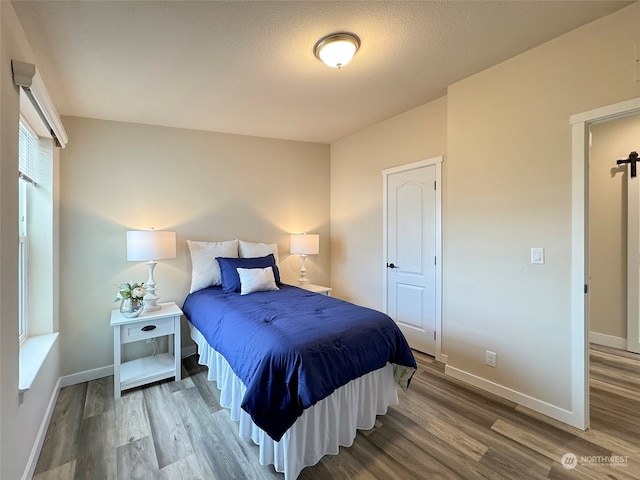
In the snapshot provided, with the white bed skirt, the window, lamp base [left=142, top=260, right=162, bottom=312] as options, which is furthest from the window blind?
the white bed skirt

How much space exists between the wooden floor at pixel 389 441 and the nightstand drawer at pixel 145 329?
46cm

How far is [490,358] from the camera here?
7.88 ft

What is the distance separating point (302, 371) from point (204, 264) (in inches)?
78.3

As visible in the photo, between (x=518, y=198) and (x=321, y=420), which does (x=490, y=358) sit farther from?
(x=321, y=420)

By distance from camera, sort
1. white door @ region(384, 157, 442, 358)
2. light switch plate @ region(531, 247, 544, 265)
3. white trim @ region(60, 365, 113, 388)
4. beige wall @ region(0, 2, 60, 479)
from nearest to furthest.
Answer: beige wall @ region(0, 2, 60, 479), light switch plate @ region(531, 247, 544, 265), white trim @ region(60, 365, 113, 388), white door @ region(384, 157, 442, 358)

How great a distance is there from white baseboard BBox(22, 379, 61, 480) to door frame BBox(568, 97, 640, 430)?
3.24 metres

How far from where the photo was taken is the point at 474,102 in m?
2.45

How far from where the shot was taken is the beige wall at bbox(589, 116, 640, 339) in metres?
3.23

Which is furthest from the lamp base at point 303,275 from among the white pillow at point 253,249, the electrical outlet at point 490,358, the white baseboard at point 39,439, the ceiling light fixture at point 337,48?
the white baseboard at point 39,439

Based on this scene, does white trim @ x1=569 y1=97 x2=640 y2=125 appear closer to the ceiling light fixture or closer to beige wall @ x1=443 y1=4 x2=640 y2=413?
beige wall @ x1=443 y1=4 x2=640 y2=413

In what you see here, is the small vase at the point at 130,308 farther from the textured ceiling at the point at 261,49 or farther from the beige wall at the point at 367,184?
the beige wall at the point at 367,184

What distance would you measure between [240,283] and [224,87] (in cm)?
175

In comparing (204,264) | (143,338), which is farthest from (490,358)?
(143,338)

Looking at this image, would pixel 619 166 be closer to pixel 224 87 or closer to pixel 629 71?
pixel 629 71
